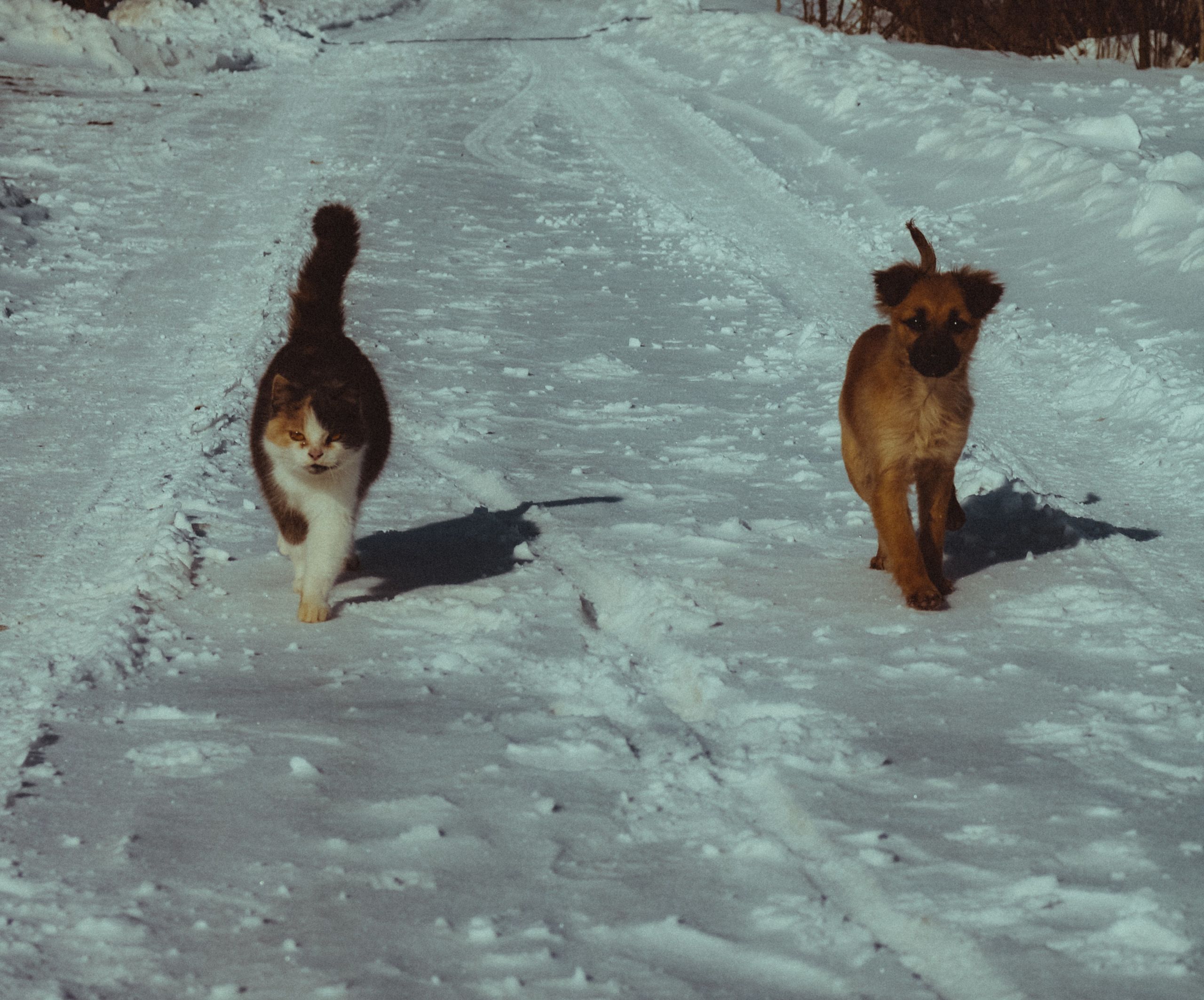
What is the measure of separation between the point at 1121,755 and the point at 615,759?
4.43 feet

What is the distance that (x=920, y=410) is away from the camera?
5.05 m

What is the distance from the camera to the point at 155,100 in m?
16.4

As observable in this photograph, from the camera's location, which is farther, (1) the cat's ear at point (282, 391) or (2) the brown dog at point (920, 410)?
(2) the brown dog at point (920, 410)

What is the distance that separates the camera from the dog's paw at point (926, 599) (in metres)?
4.93

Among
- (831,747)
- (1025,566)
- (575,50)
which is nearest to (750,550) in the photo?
(1025,566)

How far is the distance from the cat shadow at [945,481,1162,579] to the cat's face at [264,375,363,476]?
7.77 ft

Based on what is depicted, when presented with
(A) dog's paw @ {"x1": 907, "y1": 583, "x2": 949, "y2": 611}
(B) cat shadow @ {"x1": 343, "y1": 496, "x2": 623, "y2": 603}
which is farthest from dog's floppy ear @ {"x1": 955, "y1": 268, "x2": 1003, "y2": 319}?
(B) cat shadow @ {"x1": 343, "y1": 496, "x2": 623, "y2": 603}

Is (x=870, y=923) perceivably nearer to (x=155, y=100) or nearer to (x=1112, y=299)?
(x=1112, y=299)

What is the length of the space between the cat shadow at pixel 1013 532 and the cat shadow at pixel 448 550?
1.49m

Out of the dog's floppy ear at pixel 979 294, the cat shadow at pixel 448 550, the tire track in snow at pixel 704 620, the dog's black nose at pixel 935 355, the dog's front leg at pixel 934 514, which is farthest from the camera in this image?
the cat shadow at pixel 448 550

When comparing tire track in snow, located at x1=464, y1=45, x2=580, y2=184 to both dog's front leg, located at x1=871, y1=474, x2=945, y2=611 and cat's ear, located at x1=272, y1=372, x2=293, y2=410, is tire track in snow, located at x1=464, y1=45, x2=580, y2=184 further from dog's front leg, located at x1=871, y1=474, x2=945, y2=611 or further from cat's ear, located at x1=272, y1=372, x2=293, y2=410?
Result: cat's ear, located at x1=272, y1=372, x2=293, y2=410

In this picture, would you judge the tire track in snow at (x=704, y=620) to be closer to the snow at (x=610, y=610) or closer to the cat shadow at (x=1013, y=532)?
the snow at (x=610, y=610)

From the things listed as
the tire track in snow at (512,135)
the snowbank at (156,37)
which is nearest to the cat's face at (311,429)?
the tire track in snow at (512,135)

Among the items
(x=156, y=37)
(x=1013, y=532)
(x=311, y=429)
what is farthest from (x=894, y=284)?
(x=156, y=37)
